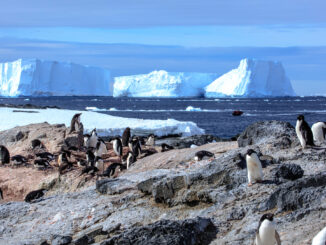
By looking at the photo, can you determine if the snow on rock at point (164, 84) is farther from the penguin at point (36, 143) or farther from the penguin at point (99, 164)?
the penguin at point (99, 164)

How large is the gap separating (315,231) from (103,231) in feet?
10.9

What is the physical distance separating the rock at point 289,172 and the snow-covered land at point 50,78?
95.7 m

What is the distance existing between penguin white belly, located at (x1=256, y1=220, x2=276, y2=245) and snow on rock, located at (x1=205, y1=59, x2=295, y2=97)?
85447mm

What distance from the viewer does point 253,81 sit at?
314 ft

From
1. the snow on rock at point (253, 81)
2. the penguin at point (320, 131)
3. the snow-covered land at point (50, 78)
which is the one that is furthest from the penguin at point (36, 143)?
the snow-covered land at point (50, 78)

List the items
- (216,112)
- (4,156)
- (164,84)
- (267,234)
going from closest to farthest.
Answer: (267,234), (4,156), (216,112), (164,84)

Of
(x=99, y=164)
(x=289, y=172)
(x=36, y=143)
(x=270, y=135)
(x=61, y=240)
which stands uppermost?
(x=270, y=135)

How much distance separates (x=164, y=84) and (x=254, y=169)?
94.1m

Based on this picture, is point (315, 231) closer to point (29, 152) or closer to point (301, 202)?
point (301, 202)

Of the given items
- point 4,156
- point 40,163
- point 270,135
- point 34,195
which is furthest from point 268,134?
point 4,156

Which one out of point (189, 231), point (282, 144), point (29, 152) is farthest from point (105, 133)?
point (189, 231)

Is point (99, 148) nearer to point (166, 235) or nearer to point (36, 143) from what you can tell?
point (36, 143)

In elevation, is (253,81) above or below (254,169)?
above

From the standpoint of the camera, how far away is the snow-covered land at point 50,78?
10244cm
